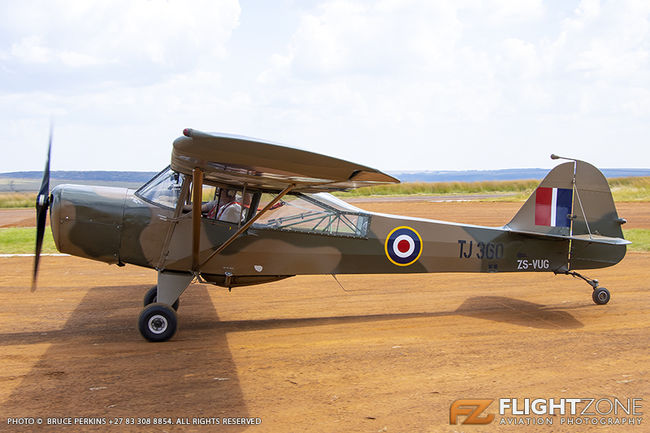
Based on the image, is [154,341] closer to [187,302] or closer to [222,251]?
[222,251]

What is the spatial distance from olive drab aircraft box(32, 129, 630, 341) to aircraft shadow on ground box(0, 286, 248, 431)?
47cm

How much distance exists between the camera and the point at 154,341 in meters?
6.83

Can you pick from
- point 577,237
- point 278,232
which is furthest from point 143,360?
point 577,237

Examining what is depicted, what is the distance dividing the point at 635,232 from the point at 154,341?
55.5ft

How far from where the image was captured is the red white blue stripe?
8.51 m

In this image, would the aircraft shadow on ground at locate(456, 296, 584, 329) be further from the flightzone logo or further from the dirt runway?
the flightzone logo

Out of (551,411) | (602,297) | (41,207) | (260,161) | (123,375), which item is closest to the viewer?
(551,411)

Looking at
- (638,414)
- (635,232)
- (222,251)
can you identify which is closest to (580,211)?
(638,414)

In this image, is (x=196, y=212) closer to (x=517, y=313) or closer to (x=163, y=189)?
(x=163, y=189)

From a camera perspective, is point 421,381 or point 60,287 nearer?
point 421,381

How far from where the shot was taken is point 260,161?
5.39 metres

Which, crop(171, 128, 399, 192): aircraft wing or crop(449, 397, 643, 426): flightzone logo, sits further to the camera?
crop(171, 128, 399, 192): aircraft wing

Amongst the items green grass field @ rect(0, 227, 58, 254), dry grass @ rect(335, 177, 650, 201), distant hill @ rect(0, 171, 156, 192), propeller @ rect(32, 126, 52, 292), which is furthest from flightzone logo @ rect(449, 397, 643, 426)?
dry grass @ rect(335, 177, 650, 201)

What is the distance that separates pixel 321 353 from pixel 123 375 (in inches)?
87.6
